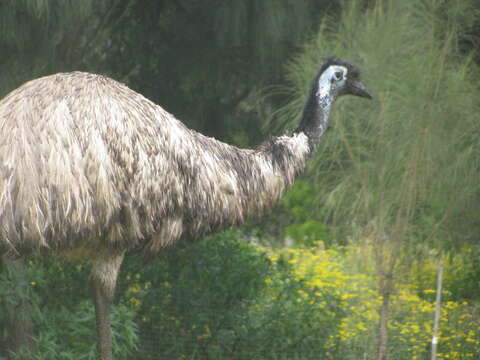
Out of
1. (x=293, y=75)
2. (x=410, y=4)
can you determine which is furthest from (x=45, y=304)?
(x=410, y=4)

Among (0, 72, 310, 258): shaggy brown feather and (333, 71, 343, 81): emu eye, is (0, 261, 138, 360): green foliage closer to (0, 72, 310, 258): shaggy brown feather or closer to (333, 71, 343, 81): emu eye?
(0, 72, 310, 258): shaggy brown feather

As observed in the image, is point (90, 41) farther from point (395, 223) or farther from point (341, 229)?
point (395, 223)

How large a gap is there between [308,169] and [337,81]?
1.13 m

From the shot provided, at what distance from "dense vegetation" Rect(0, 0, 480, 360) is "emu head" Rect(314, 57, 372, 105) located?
133 millimetres

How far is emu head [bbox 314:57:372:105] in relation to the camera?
4.85 meters

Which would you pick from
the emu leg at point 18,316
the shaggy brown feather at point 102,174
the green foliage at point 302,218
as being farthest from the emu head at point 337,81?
the green foliage at point 302,218

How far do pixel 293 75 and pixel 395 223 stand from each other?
55.4 inches

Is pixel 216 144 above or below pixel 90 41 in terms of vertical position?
below

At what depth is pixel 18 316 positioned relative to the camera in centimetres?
504

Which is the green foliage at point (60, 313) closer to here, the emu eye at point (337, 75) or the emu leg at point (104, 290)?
the emu leg at point (104, 290)

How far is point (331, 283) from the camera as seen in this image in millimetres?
7148

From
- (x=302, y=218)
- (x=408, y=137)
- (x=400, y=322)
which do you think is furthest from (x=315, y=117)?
(x=302, y=218)

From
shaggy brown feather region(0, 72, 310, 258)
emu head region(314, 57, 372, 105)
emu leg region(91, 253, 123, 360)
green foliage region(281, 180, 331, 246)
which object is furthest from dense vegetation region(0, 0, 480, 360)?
green foliage region(281, 180, 331, 246)

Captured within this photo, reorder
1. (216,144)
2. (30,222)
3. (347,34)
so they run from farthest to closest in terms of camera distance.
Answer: (347,34) → (216,144) → (30,222)
